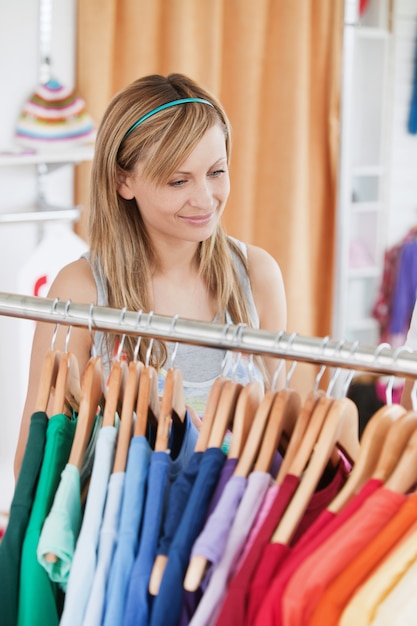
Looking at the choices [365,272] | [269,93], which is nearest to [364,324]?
[365,272]

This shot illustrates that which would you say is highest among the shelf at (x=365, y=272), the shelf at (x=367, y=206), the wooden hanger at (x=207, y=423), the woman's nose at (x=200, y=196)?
the shelf at (x=367, y=206)

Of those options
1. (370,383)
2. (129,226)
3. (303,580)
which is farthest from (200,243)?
(370,383)

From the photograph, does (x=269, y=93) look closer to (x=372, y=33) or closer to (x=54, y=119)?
(x=372, y=33)

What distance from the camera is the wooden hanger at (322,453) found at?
37.4 inches

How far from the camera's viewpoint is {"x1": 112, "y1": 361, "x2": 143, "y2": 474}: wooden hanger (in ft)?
3.47

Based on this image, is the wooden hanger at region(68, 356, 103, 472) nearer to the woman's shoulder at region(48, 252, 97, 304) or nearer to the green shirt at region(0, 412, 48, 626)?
the green shirt at region(0, 412, 48, 626)

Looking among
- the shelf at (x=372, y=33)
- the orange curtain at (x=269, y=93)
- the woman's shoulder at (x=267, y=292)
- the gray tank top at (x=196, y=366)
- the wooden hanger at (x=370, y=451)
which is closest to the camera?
the wooden hanger at (x=370, y=451)

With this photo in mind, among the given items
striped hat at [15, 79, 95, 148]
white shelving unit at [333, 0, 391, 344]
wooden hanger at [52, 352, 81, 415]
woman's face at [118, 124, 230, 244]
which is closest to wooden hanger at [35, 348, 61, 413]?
wooden hanger at [52, 352, 81, 415]

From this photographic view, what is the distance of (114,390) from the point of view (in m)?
1.11

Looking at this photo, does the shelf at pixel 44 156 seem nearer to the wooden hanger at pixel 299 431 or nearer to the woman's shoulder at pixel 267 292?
the woman's shoulder at pixel 267 292

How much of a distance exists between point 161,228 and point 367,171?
7.17ft

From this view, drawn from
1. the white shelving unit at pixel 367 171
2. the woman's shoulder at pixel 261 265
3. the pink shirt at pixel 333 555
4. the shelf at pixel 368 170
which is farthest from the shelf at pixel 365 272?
the pink shirt at pixel 333 555

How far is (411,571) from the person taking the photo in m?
0.87

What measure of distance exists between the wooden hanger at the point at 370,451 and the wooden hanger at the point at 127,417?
0.26m
